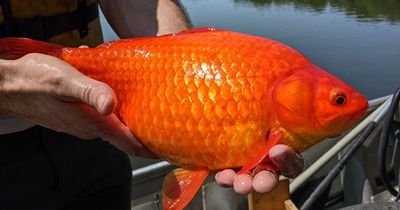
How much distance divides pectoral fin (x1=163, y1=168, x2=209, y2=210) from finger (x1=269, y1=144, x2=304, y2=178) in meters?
0.25

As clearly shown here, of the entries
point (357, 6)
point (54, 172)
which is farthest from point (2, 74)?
point (357, 6)

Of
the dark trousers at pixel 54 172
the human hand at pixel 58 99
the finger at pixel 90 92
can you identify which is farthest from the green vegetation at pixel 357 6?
the finger at pixel 90 92

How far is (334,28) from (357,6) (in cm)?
596

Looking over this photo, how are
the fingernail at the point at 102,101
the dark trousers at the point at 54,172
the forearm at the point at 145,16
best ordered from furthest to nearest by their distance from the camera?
the forearm at the point at 145,16
the dark trousers at the point at 54,172
the fingernail at the point at 102,101

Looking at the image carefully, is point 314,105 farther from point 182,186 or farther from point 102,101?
point 102,101

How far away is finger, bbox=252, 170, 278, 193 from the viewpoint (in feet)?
5.06

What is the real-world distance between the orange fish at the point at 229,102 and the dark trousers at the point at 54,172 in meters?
0.53

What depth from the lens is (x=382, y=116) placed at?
3.96 m

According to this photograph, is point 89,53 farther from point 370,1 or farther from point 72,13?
point 370,1

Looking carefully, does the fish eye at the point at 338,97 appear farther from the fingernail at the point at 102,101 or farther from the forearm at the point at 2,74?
the forearm at the point at 2,74

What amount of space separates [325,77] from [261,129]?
0.86 feet

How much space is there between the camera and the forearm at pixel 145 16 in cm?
229

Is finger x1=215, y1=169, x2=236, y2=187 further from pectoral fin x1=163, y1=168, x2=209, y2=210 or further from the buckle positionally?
the buckle

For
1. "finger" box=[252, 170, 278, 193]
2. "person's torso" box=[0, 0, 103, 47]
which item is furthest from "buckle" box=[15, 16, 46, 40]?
"finger" box=[252, 170, 278, 193]
